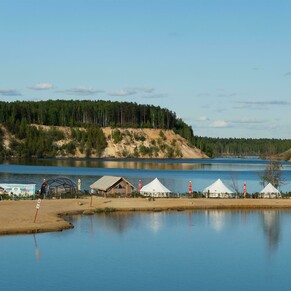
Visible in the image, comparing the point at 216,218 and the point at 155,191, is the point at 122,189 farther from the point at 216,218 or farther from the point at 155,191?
the point at 216,218

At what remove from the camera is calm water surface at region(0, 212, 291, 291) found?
36281mm

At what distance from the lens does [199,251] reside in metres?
46.1

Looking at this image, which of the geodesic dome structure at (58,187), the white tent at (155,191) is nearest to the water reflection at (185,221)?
the white tent at (155,191)

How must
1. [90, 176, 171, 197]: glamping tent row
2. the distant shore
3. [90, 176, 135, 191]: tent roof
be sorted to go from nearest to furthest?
the distant shore, [90, 176, 135, 191]: tent roof, [90, 176, 171, 197]: glamping tent row

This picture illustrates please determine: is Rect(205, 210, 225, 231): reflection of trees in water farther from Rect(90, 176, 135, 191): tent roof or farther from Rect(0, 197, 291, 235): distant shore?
Rect(90, 176, 135, 191): tent roof

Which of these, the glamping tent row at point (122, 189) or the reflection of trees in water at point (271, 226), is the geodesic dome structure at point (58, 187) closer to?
the glamping tent row at point (122, 189)

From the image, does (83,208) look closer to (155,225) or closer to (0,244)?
(155,225)

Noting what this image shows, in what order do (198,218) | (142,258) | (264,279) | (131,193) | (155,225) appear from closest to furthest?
(264,279)
(142,258)
(155,225)
(198,218)
(131,193)

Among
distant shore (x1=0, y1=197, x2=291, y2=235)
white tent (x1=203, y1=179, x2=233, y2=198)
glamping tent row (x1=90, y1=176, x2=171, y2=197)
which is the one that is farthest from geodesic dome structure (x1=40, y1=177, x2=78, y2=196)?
white tent (x1=203, y1=179, x2=233, y2=198)

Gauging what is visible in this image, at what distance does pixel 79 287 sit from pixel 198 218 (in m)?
29.3

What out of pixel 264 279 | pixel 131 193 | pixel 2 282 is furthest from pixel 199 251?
pixel 131 193

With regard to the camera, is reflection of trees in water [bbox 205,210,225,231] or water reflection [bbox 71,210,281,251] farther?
reflection of trees in water [bbox 205,210,225,231]

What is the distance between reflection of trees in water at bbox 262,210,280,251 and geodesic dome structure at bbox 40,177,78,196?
898 inches

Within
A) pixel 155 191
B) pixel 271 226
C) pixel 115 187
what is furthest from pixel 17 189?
pixel 271 226
